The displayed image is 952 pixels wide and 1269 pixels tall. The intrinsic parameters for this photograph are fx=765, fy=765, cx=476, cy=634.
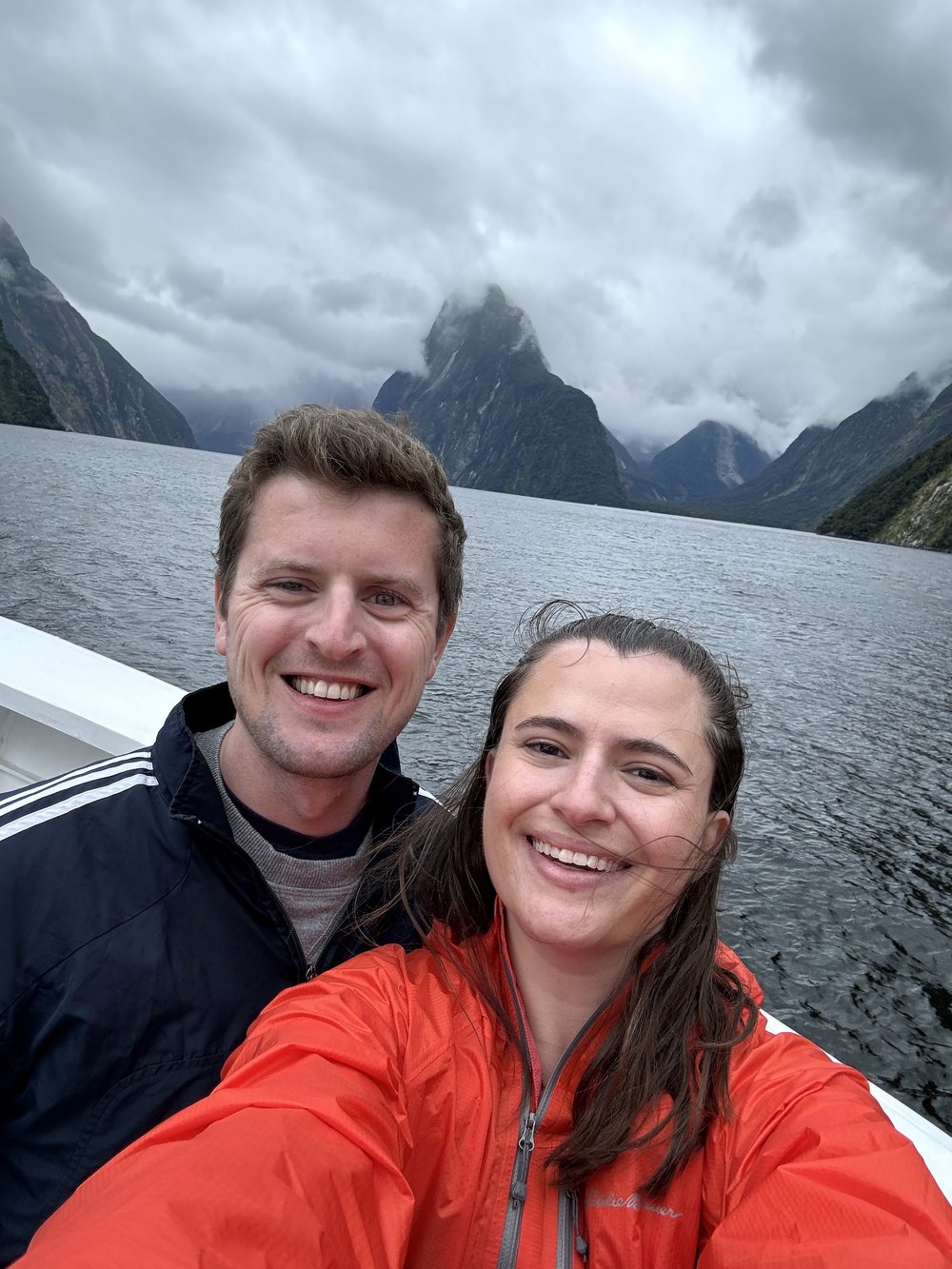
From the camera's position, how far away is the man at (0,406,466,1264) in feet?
6.74

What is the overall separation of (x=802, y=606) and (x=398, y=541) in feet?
134

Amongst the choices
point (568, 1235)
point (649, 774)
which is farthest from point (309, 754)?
point (568, 1235)

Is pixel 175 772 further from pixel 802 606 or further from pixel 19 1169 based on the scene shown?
pixel 802 606

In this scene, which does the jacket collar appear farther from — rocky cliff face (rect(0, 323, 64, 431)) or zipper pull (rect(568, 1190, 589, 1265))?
rocky cliff face (rect(0, 323, 64, 431))

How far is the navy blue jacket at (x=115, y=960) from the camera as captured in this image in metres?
2.04

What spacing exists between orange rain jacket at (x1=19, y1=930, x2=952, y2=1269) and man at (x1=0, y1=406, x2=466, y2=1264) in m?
0.40

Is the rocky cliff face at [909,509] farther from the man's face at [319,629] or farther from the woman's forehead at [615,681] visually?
the man's face at [319,629]

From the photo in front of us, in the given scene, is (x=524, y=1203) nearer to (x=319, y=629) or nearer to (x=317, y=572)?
(x=319, y=629)

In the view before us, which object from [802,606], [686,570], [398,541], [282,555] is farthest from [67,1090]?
[686,570]

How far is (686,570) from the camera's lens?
2119 inches

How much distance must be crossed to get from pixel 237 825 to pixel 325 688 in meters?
0.55

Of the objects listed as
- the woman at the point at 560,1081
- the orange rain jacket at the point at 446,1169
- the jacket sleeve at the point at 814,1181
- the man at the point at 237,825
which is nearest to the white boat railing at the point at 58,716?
the man at the point at 237,825

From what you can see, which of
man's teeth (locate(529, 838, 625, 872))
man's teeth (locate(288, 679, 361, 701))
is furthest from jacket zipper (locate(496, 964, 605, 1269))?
man's teeth (locate(288, 679, 361, 701))

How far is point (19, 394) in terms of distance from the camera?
133625mm
